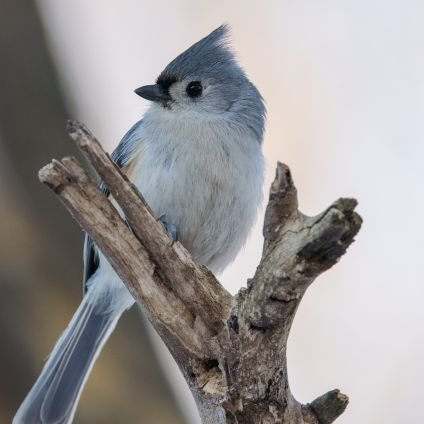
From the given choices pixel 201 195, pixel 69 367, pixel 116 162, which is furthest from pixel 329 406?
pixel 116 162

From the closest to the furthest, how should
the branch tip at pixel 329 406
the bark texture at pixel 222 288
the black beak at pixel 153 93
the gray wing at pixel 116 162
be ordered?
the bark texture at pixel 222 288 → the branch tip at pixel 329 406 → the gray wing at pixel 116 162 → the black beak at pixel 153 93

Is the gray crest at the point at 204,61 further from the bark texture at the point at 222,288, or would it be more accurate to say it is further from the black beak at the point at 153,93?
the bark texture at the point at 222,288

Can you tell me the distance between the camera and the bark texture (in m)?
1.07

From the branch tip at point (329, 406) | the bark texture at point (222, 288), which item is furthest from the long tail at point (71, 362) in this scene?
the branch tip at point (329, 406)

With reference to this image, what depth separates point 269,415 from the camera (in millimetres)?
1207

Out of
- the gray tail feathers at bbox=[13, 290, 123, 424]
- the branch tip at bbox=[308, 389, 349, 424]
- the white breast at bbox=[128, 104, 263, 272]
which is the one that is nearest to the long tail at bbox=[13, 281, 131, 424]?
the gray tail feathers at bbox=[13, 290, 123, 424]

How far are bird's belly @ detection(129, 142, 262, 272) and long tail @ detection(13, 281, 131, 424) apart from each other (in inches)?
12.3

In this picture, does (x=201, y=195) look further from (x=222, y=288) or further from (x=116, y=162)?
(x=222, y=288)

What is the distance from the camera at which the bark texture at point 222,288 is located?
1.07 meters

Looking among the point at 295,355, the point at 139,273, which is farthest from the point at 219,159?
the point at 295,355

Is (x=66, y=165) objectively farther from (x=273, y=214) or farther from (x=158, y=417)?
(x=158, y=417)

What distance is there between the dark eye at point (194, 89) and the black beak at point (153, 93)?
0.20 ft

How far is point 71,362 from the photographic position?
1.85 meters

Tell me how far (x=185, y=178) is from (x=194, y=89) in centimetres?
33
